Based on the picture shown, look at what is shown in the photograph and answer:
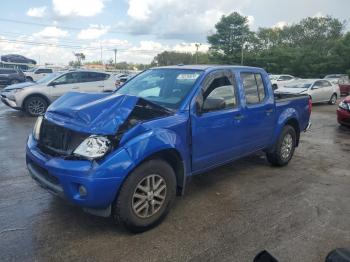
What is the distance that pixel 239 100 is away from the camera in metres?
4.97

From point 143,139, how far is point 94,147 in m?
0.49

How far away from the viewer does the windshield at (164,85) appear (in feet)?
14.5

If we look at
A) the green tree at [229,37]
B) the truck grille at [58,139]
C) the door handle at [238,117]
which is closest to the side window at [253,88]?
the door handle at [238,117]

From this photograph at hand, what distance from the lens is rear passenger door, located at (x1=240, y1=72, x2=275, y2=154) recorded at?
5.16m

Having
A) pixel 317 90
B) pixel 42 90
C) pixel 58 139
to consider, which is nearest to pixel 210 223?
pixel 58 139

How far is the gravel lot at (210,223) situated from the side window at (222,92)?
4.21ft

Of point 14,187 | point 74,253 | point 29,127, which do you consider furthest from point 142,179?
point 29,127

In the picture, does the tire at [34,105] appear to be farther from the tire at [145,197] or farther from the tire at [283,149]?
the tire at [145,197]

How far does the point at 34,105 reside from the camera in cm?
1236

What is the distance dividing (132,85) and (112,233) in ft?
7.60

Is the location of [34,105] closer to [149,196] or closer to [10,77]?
[149,196]

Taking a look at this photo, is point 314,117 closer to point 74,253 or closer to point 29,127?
point 29,127

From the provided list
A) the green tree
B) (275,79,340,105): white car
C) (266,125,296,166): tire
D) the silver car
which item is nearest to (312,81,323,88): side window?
(275,79,340,105): white car

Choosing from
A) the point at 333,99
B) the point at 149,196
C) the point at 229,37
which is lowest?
the point at 333,99
